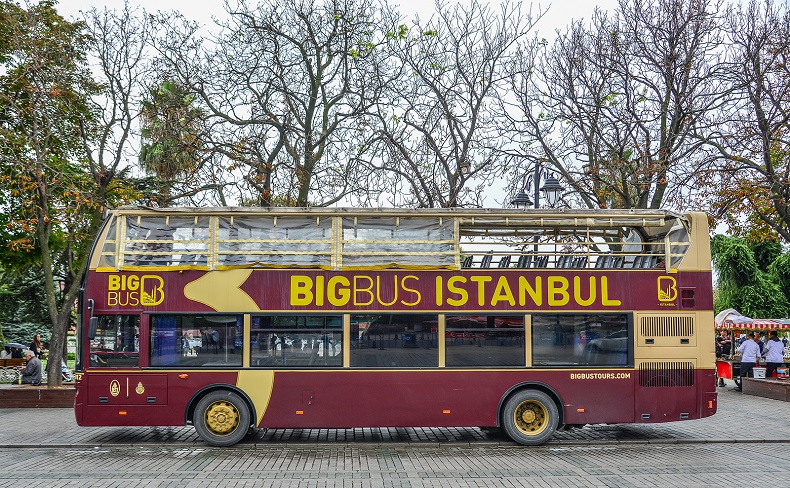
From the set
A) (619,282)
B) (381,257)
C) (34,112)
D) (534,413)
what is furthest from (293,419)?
(34,112)

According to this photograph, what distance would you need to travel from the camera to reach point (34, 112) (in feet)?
59.1

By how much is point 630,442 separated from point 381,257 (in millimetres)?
5459

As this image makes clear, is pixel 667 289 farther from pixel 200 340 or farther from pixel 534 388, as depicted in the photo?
pixel 200 340

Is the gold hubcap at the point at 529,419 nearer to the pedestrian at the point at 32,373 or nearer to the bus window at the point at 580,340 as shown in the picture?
the bus window at the point at 580,340

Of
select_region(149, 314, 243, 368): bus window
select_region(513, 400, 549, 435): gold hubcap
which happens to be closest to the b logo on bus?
select_region(149, 314, 243, 368): bus window

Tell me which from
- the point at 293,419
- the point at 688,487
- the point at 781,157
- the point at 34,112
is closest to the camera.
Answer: the point at 688,487

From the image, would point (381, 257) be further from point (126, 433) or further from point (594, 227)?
point (126, 433)

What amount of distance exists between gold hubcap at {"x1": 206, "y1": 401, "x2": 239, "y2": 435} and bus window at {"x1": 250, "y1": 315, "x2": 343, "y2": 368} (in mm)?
898

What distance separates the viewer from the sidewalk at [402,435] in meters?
13.1

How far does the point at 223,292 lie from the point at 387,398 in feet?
11.0

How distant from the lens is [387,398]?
12750 mm

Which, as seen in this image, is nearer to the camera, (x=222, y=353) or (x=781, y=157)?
(x=222, y=353)

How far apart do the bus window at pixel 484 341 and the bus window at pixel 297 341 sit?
194 centimetres

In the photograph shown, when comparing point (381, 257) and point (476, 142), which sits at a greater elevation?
point (476, 142)
